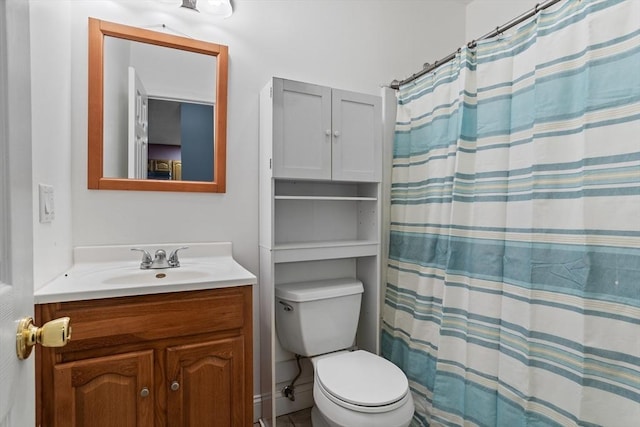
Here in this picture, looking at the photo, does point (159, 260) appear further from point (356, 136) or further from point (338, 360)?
point (356, 136)

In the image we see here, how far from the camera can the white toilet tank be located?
5.33ft

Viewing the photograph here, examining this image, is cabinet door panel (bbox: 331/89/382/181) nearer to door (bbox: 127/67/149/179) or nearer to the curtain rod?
the curtain rod

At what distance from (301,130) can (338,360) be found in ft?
3.72

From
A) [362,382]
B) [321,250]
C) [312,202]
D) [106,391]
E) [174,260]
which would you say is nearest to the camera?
[106,391]

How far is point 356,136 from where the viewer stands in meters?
1.79

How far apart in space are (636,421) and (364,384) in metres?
0.84

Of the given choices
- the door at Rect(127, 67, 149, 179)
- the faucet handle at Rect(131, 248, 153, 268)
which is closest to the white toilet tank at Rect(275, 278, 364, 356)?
the faucet handle at Rect(131, 248, 153, 268)

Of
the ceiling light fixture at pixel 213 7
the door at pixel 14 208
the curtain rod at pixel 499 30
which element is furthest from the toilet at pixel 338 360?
the ceiling light fixture at pixel 213 7

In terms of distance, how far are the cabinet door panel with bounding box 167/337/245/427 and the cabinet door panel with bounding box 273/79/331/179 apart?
82 cm

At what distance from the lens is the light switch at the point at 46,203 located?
1094 millimetres

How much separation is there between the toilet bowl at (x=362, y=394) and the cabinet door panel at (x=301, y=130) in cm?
93

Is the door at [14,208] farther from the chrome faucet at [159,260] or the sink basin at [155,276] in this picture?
the chrome faucet at [159,260]

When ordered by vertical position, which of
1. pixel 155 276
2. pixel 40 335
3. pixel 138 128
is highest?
pixel 138 128

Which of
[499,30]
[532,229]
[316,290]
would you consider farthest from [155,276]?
[499,30]
